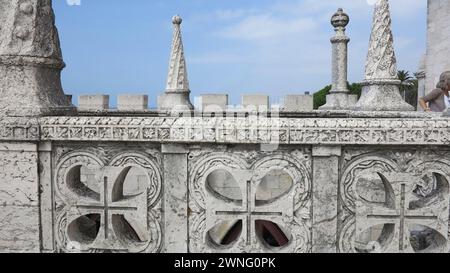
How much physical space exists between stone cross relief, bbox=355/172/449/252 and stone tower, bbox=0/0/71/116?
103 inches

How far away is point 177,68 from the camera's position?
1032cm

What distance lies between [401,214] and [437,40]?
11890mm

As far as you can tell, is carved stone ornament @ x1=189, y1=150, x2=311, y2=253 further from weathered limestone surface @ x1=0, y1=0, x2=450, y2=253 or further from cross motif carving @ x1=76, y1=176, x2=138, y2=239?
cross motif carving @ x1=76, y1=176, x2=138, y2=239

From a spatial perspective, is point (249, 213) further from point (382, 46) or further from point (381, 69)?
point (382, 46)

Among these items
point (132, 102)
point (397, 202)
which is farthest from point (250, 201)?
point (132, 102)

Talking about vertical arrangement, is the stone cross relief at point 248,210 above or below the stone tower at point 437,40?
below

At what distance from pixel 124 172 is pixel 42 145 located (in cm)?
67

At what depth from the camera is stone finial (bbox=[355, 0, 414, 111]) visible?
695cm

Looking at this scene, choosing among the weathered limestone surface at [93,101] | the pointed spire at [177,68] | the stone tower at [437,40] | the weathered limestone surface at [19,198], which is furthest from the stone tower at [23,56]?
the stone tower at [437,40]

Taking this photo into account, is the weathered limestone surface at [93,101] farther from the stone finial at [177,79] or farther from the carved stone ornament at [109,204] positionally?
the carved stone ornament at [109,204]

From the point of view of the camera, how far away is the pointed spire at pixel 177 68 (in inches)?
403

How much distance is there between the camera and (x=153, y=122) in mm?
2889

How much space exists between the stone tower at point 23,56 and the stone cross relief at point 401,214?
8.56ft
